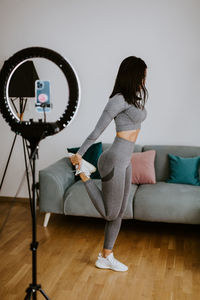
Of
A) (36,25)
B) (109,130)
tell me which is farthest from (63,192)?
(36,25)

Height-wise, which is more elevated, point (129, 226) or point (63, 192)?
point (63, 192)

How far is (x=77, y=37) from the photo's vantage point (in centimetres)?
387

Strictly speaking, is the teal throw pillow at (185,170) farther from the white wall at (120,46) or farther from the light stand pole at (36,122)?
the light stand pole at (36,122)

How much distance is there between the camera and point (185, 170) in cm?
335

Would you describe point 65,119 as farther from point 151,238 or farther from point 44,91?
point 151,238

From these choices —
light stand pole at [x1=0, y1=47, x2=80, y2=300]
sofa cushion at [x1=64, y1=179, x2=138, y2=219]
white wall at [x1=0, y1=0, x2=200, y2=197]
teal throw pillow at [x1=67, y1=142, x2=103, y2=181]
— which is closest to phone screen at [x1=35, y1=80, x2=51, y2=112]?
light stand pole at [x1=0, y1=47, x2=80, y2=300]

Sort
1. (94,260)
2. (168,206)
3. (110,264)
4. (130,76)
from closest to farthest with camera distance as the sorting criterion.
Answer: (130,76) → (110,264) → (94,260) → (168,206)

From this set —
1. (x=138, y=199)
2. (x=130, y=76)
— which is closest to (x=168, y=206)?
(x=138, y=199)

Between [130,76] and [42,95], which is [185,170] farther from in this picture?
[42,95]

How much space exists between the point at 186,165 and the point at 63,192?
1.18 meters

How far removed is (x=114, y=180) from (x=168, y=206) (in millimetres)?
904

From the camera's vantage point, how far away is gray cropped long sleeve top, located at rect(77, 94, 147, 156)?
2158 millimetres

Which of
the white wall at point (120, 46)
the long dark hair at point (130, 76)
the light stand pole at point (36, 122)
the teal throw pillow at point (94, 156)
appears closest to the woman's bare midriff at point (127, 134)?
the long dark hair at point (130, 76)

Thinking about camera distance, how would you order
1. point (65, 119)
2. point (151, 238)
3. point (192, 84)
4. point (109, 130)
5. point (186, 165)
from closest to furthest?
point (65, 119)
point (151, 238)
point (186, 165)
point (192, 84)
point (109, 130)
